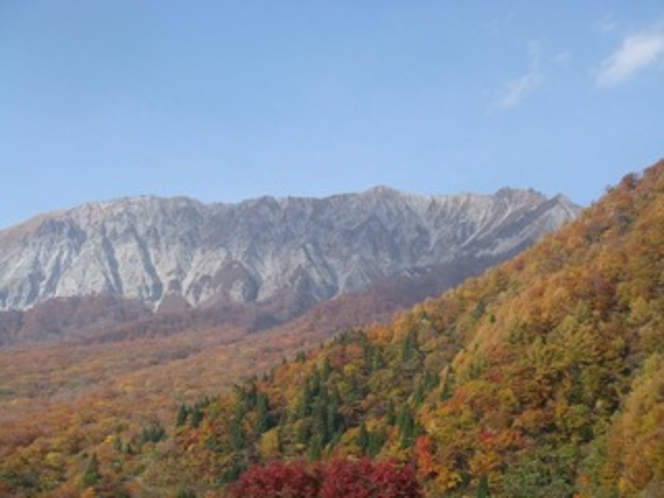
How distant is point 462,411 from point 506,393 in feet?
20.4

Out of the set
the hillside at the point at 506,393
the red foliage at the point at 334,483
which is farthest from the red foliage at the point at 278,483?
the hillside at the point at 506,393

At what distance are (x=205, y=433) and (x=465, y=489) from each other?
2030 inches

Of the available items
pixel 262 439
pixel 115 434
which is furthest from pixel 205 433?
pixel 115 434

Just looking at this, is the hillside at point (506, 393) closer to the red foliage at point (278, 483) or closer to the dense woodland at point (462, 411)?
the dense woodland at point (462, 411)

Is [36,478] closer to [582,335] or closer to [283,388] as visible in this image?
[283,388]

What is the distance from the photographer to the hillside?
90188 mm

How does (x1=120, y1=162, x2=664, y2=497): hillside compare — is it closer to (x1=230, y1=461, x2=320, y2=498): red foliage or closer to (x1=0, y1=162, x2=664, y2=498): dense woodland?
(x1=0, y1=162, x2=664, y2=498): dense woodland

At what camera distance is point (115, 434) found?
164 m

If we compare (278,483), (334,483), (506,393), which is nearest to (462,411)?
(506,393)

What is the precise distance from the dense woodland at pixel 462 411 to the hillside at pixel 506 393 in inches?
10.1

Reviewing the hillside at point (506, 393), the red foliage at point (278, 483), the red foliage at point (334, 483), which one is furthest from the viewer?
the hillside at point (506, 393)

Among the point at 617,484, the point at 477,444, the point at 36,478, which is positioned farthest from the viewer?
the point at 36,478

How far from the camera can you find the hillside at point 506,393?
3551 inches

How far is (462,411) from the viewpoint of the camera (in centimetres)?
10756
